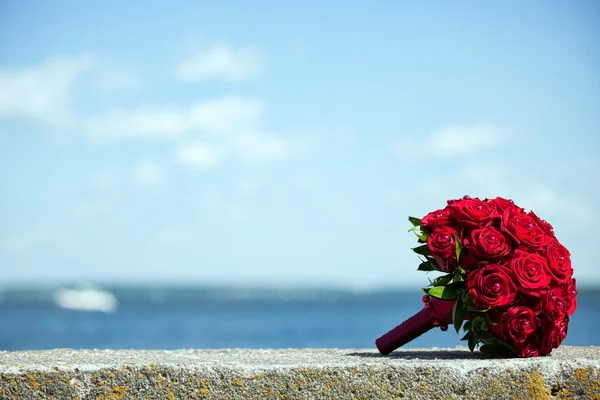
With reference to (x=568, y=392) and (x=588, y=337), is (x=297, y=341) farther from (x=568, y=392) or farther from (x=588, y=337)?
(x=568, y=392)

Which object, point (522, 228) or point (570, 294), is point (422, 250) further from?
point (570, 294)

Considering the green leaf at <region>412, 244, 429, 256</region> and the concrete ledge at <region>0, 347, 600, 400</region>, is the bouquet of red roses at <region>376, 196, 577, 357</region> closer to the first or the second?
the green leaf at <region>412, 244, 429, 256</region>

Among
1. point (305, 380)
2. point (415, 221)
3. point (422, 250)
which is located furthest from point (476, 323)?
point (305, 380)

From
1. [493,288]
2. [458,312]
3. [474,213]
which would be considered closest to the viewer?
[493,288]

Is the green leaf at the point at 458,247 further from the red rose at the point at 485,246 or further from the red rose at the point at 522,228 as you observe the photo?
the red rose at the point at 522,228

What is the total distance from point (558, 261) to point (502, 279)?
36 centimetres

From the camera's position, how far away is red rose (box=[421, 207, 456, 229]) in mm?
3674

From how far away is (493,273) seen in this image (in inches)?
135

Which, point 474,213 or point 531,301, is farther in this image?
point 474,213

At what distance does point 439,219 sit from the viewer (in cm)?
368

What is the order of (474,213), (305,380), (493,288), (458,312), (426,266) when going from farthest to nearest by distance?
(426,266) → (474,213) → (458,312) → (493,288) → (305,380)

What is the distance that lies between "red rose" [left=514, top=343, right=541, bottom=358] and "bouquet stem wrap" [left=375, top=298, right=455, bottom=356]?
0.38 metres

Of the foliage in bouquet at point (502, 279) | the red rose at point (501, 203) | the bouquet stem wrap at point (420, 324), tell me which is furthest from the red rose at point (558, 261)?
the bouquet stem wrap at point (420, 324)

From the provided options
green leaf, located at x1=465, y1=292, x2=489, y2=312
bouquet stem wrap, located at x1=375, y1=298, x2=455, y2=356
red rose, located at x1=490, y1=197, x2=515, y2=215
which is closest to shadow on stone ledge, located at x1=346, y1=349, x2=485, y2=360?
bouquet stem wrap, located at x1=375, y1=298, x2=455, y2=356
